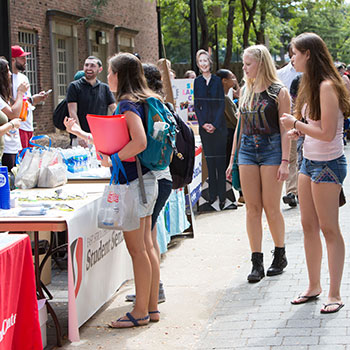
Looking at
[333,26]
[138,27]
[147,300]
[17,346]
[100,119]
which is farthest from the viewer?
[333,26]

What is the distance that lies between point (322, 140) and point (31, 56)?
16.4 m

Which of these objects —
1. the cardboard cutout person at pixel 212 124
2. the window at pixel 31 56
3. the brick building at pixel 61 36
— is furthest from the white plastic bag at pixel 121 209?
the window at pixel 31 56

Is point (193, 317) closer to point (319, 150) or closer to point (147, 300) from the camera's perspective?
point (147, 300)

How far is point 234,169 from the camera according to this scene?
21.6ft

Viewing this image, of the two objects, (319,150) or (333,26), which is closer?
(319,150)

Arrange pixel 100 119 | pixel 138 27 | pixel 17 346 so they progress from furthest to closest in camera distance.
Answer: pixel 138 27 < pixel 100 119 < pixel 17 346

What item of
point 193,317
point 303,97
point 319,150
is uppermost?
point 303,97

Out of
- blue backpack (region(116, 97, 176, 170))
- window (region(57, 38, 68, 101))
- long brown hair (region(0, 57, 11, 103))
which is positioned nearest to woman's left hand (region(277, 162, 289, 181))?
blue backpack (region(116, 97, 176, 170))

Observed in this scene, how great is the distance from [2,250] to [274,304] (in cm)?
253

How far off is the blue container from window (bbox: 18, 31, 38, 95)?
15.1 m

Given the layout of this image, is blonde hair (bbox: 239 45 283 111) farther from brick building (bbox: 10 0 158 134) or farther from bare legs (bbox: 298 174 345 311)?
brick building (bbox: 10 0 158 134)

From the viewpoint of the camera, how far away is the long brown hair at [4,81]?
7219mm

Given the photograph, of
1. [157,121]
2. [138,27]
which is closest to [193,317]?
[157,121]

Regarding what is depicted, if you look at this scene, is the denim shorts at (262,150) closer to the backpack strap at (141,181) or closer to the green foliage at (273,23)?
the backpack strap at (141,181)
